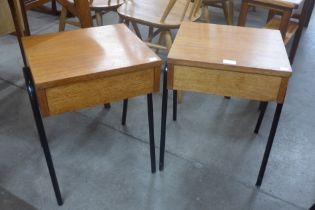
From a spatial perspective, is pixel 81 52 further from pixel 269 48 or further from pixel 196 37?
pixel 269 48

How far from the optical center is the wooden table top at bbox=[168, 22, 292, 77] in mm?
1118

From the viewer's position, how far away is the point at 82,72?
1047mm

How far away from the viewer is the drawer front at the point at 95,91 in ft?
3.39

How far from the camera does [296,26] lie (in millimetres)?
2150

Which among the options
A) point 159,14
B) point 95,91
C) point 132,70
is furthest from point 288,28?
point 95,91

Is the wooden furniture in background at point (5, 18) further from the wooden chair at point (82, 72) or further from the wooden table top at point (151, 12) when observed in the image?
the wooden chair at point (82, 72)

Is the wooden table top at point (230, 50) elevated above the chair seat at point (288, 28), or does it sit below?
above

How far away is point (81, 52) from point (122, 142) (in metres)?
0.61

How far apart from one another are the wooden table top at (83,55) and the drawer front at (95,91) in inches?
1.1

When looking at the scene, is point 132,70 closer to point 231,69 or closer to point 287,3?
point 231,69

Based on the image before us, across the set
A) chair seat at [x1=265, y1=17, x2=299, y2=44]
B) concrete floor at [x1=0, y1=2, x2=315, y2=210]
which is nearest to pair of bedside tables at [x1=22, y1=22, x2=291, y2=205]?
concrete floor at [x1=0, y1=2, x2=315, y2=210]

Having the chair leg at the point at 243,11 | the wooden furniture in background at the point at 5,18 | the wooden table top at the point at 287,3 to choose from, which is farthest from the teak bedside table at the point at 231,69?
the wooden furniture in background at the point at 5,18

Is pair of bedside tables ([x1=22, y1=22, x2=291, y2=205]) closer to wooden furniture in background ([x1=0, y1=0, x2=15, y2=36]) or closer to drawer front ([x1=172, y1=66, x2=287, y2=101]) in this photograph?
drawer front ([x1=172, y1=66, x2=287, y2=101])

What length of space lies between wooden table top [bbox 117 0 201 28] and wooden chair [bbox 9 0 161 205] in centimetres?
49
